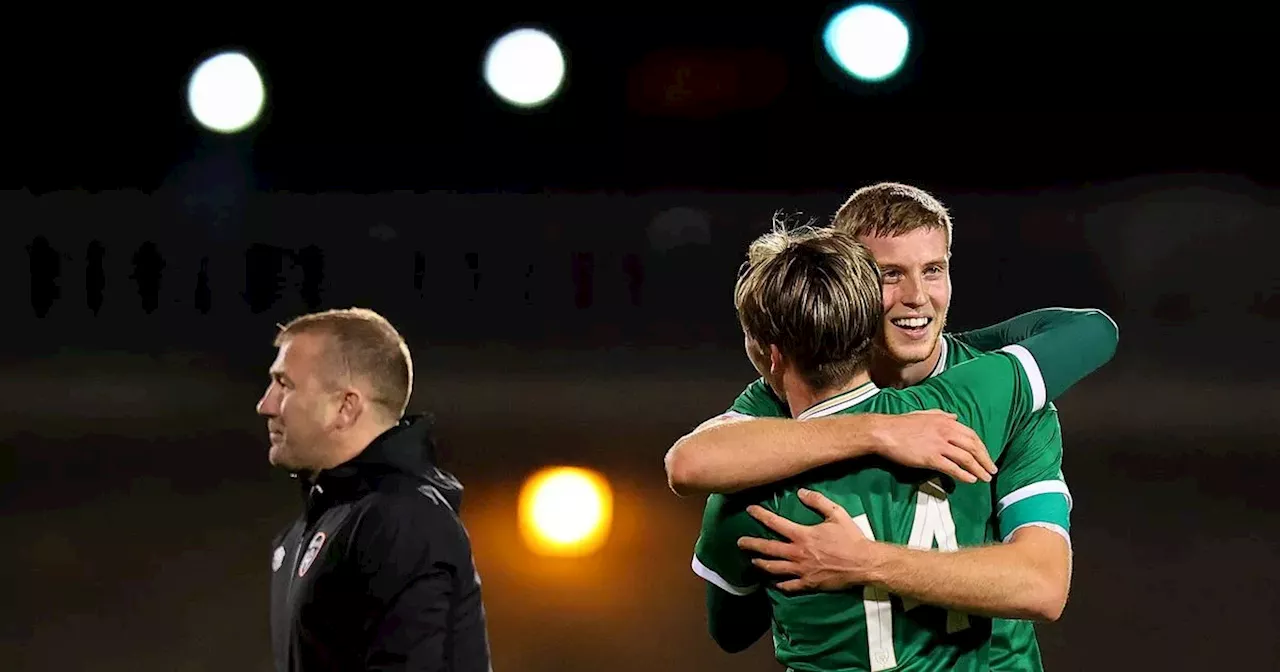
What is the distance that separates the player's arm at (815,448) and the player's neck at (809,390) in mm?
55

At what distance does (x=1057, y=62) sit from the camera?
8625mm

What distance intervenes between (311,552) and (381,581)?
0.54 ft

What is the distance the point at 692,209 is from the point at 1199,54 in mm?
3919

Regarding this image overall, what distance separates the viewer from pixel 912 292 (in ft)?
6.96

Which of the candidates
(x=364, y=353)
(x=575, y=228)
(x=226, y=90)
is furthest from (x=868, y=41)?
(x=364, y=353)

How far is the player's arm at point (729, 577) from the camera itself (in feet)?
5.94

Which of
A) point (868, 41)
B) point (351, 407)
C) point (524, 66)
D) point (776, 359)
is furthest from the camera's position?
point (524, 66)

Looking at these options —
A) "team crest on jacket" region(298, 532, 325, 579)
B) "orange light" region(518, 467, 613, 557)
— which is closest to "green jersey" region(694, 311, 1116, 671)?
"team crest on jacket" region(298, 532, 325, 579)

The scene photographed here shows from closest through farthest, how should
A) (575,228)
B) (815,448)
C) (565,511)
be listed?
(815,448) → (565,511) → (575,228)

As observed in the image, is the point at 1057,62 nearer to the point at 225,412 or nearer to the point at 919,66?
the point at 919,66

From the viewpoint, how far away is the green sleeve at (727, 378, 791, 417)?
6.67 feet

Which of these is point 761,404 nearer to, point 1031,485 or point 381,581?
point 1031,485

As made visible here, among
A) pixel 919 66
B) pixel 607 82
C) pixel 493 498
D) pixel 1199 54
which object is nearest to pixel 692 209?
pixel 607 82

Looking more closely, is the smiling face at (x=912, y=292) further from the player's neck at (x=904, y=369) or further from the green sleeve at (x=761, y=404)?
the green sleeve at (x=761, y=404)
